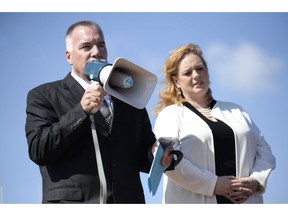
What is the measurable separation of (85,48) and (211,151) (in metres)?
1.56

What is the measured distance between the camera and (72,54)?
4.75 m

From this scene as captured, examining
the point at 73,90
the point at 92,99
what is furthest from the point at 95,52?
the point at 92,99

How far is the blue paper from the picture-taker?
4.30 meters

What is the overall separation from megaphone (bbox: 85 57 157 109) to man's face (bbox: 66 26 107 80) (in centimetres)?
17

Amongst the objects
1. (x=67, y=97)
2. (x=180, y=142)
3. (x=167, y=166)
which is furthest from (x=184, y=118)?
(x=67, y=97)

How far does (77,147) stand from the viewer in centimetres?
436

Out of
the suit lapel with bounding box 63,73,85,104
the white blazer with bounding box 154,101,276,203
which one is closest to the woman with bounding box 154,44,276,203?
the white blazer with bounding box 154,101,276,203

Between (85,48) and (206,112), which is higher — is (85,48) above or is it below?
above

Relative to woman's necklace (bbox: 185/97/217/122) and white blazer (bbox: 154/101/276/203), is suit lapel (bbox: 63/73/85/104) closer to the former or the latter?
white blazer (bbox: 154/101/276/203)

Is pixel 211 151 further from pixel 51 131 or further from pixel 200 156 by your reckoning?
pixel 51 131

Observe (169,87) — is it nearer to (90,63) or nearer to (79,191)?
(90,63)

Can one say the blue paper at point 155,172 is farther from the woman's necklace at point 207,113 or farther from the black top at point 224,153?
the woman's necklace at point 207,113

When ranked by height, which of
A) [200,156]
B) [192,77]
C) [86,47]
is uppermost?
[86,47]

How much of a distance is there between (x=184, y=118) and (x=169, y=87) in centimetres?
54
